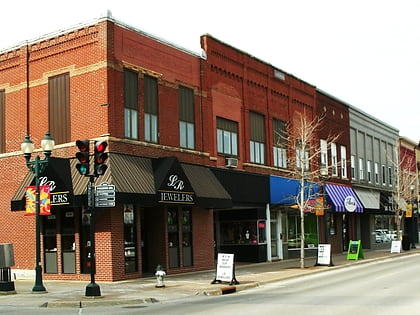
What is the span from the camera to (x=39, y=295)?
17.9 m

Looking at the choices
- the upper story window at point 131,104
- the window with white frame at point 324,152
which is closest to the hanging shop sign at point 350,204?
the window with white frame at point 324,152

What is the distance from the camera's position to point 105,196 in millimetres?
17297

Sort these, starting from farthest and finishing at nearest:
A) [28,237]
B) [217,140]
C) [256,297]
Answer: [217,140] → [28,237] → [256,297]

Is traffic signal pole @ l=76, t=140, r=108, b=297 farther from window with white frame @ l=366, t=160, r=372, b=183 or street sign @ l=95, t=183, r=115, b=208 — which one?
window with white frame @ l=366, t=160, r=372, b=183

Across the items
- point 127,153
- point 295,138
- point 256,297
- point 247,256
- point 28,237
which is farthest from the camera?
point 295,138

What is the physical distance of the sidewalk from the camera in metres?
16.4

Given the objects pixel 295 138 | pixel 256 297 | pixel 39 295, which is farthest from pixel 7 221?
pixel 295 138

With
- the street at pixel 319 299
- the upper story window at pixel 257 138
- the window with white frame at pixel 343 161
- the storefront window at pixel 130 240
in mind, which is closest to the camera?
the street at pixel 319 299

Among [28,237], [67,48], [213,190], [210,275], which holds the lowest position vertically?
[210,275]

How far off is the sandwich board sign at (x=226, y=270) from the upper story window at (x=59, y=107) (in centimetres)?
792

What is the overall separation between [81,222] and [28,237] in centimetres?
303

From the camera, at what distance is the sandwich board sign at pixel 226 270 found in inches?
797

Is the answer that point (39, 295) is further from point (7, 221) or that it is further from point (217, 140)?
point (217, 140)

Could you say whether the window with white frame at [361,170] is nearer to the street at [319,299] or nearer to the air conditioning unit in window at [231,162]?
the air conditioning unit in window at [231,162]
